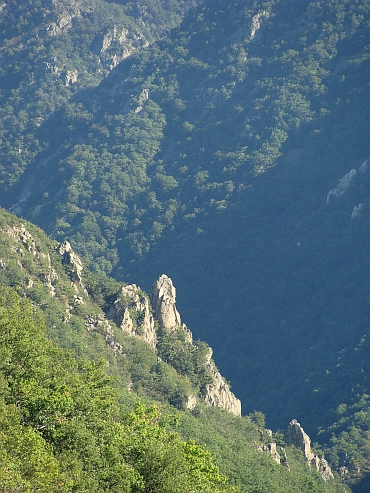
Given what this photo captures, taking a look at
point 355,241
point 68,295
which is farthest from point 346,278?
point 68,295

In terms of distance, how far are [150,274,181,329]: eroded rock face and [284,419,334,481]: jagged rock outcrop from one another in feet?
56.4

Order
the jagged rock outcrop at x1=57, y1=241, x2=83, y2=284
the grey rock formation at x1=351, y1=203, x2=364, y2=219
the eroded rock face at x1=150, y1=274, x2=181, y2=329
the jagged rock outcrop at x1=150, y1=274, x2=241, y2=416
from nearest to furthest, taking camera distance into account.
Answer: the jagged rock outcrop at x1=57, y1=241, x2=83, y2=284 → the jagged rock outcrop at x1=150, y1=274, x2=241, y2=416 → the eroded rock face at x1=150, y1=274, x2=181, y2=329 → the grey rock formation at x1=351, y1=203, x2=364, y2=219

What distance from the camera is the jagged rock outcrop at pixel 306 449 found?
99062 millimetres

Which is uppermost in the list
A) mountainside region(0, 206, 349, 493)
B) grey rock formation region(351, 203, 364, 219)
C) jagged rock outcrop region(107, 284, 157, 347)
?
grey rock formation region(351, 203, 364, 219)

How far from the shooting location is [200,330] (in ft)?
593

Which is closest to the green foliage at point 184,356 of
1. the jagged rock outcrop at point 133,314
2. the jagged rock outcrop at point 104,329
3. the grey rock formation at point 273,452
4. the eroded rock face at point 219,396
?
the eroded rock face at point 219,396

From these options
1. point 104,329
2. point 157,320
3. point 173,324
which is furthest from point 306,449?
point 104,329

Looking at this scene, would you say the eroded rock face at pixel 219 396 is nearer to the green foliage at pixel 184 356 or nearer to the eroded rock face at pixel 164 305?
the green foliage at pixel 184 356

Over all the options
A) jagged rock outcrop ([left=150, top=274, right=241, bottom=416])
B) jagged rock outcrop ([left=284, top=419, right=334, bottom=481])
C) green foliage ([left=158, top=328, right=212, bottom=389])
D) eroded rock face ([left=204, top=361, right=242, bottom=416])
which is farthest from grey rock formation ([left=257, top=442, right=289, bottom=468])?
green foliage ([left=158, top=328, right=212, bottom=389])

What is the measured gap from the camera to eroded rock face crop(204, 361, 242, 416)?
99062mm

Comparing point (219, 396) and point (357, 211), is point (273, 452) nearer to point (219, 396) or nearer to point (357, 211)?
point (219, 396)

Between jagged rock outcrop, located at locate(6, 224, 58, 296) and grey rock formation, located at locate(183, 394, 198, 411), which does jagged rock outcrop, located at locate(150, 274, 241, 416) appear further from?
jagged rock outcrop, located at locate(6, 224, 58, 296)

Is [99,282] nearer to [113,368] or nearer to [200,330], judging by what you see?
[113,368]

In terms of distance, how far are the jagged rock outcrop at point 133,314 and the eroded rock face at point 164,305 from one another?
1.90 m
